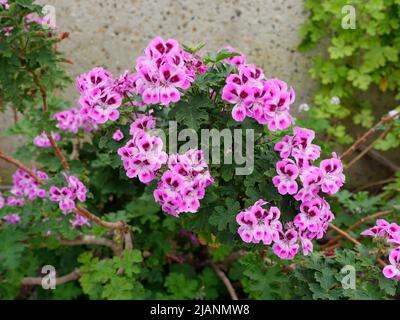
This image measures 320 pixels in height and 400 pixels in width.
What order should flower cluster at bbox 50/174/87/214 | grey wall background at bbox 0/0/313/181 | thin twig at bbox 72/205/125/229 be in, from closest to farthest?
flower cluster at bbox 50/174/87/214 < thin twig at bbox 72/205/125/229 < grey wall background at bbox 0/0/313/181

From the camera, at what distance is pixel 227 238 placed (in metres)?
1.81

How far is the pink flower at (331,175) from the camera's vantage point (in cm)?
160

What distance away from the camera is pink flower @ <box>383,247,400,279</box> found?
167 centimetres

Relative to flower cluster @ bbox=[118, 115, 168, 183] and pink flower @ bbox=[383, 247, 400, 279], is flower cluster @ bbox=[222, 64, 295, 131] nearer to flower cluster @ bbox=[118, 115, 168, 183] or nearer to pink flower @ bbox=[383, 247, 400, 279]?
flower cluster @ bbox=[118, 115, 168, 183]

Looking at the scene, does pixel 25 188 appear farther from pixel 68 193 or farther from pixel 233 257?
pixel 233 257

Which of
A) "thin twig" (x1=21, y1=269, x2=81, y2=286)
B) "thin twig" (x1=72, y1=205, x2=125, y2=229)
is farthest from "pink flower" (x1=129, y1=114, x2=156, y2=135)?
"thin twig" (x1=21, y1=269, x2=81, y2=286)

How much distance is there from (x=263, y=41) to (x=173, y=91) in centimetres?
182

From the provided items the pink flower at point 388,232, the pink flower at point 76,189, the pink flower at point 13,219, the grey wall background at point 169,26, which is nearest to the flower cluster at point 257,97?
the pink flower at point 388,232

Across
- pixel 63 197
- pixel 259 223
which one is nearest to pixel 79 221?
pixel 63 197

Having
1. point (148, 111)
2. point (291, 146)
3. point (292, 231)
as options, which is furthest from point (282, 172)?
point (148, 111)

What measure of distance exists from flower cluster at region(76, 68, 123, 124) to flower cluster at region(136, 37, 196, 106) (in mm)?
141

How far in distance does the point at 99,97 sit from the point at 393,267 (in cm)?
108

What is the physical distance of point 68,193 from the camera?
2084mm

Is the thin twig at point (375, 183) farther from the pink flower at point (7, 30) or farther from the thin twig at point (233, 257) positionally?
the pink flower at point (7, 30)
